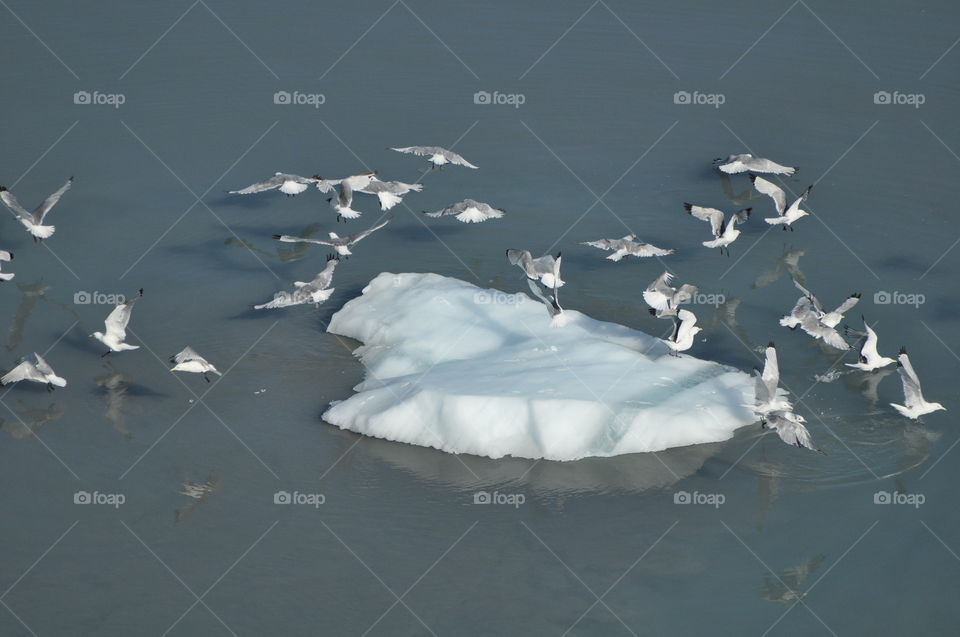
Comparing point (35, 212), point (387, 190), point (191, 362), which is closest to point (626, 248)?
point (387, 190)

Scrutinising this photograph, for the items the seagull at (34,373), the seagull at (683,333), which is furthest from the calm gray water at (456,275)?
the seagull at (683,333)

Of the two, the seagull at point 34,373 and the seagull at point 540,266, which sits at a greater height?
the seagull at point 540,266

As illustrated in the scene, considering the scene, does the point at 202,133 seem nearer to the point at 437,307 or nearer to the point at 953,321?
the point at 437,307

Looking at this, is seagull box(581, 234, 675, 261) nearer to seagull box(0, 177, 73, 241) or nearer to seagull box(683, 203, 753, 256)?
seagull box(683, 203, 753, 256)

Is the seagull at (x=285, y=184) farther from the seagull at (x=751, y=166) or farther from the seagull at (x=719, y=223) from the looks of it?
the seagull at (x=751, y=166)

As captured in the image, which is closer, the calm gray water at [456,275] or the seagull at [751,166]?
the calm gray water at [456,275]

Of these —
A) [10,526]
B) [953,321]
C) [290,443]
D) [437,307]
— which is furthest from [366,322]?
[953,321]
